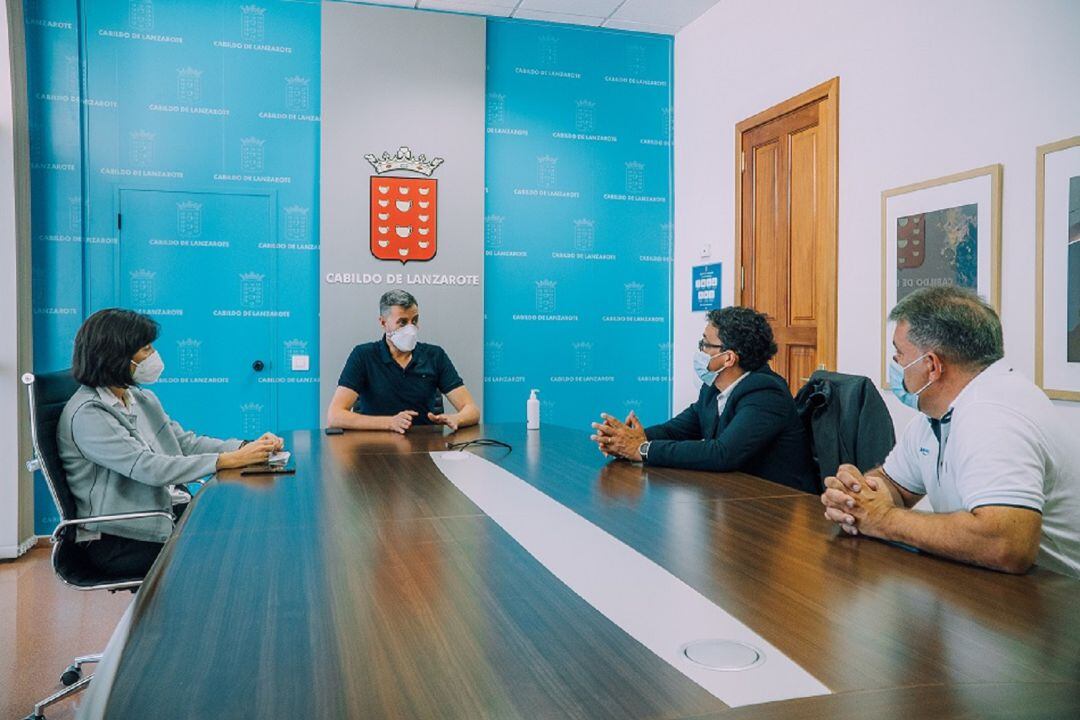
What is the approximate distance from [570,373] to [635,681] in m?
4.17

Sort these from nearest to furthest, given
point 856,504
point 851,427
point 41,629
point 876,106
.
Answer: point 856,504 < point 851,427 < point 41,629 < point 876,106

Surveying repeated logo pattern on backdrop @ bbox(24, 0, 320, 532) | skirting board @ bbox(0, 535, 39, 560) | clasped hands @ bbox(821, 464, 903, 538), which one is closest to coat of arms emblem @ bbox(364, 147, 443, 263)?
repeated logo pattern on backdrop @ bbox(24, 0, 320, 532)

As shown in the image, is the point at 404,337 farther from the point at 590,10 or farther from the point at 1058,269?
the point at 1058,269

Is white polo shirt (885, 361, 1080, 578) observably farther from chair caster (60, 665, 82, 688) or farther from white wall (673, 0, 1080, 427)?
chair caster (60, 665, 82, 688)

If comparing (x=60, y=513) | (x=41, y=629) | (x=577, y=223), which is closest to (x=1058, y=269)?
(x=577, y=223)

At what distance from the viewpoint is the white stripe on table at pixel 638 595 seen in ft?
3.16

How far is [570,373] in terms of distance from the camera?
5.12m

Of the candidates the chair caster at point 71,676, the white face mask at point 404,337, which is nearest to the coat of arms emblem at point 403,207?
the white face mask at point 404,337

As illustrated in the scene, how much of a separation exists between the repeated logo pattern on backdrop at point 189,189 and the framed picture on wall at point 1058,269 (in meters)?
3.61

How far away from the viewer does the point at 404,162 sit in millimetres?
4676

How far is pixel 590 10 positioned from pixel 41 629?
14.0ft

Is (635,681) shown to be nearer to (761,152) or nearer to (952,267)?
(952,267)

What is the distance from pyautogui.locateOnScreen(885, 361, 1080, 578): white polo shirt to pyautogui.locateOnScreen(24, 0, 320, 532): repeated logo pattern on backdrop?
374 centimetres

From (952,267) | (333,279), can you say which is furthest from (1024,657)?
(333,279)
